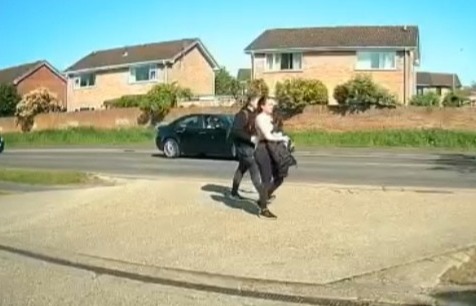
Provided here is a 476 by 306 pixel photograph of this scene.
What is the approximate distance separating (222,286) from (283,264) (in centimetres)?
87

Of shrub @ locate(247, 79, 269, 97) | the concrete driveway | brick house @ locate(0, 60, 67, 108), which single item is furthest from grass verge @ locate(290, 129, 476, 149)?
brick house @ locate(0, 60, 67, 108)

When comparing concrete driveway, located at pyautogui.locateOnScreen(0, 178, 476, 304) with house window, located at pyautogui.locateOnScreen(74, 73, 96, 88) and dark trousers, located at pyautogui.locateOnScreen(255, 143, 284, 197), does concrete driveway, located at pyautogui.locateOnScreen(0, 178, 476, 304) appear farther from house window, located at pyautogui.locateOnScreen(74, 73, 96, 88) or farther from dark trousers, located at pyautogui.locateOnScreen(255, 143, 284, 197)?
house window, located at pyautogui.locateOnScreen(74, 73, 96, 88)

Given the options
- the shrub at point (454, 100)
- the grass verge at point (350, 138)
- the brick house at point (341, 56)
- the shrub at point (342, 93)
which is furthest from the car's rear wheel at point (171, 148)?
the brick house at point (341, 56)

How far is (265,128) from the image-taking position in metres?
10.1

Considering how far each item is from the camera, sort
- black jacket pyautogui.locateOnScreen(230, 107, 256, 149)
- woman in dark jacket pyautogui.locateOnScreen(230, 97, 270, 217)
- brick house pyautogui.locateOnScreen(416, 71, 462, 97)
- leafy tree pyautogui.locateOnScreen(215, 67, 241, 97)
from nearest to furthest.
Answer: woman in dark jacket pyautogui.locateOnScreen(230, 97, 270, 217) → black jacket pyautogui.locateOnScreen(230, 107, 256, 149) → leafy tree pyautogui.locateOnScreen(215, 67, 241, 97) → brick house pyautogui.locateOnScreen(416, 71, 462, 97)

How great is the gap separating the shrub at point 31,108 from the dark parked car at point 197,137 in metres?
30.5

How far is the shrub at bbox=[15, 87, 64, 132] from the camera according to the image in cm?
5319

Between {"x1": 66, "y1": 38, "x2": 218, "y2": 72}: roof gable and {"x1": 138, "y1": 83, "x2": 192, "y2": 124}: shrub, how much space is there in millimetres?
10568

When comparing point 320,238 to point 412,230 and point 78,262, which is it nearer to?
point 412,230

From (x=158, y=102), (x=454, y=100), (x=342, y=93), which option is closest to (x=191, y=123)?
(x=342, y=93)

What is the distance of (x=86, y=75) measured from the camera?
198ft

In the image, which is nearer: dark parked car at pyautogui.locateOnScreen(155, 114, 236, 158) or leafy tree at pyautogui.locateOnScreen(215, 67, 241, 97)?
dark parked car at pyautogui.locateOnScreen(155, 114, 236, 158)

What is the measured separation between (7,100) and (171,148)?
37268 mm

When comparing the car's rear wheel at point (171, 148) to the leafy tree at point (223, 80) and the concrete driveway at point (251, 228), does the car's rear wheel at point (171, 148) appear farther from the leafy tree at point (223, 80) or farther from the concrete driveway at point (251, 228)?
the leafy tree at point (223, 80)
